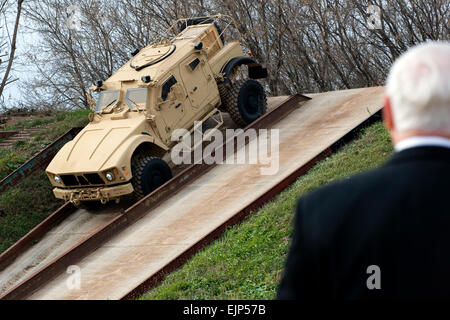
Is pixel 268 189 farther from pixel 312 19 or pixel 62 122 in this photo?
pixel 312 19

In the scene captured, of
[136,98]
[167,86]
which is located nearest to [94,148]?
[136,98]

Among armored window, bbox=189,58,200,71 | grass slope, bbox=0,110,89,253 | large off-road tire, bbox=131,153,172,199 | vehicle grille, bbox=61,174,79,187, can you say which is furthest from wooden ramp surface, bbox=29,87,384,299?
grass slope, bbox=0,110,89,253

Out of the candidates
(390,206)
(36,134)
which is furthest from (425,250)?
(36,134)

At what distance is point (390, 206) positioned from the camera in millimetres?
1877

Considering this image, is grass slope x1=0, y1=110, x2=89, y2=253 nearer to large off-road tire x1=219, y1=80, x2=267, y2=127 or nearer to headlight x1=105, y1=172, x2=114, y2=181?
headlight x1=105, y1=172, x2=114, y2=181

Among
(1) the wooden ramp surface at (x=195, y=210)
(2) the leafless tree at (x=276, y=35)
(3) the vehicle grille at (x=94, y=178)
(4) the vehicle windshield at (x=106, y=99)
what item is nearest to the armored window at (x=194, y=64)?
(4) the vehicle windshield at (x=106, y=99)

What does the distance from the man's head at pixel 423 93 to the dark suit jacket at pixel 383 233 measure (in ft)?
0.23

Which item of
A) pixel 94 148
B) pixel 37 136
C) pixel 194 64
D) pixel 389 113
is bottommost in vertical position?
pixel 389 113

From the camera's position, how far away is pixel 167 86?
1243cm

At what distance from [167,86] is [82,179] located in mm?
2497

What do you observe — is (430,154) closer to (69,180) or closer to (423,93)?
(423,93)

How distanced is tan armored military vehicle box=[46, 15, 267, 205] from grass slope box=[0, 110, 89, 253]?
1.27 metres

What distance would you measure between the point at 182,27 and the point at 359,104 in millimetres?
4610
